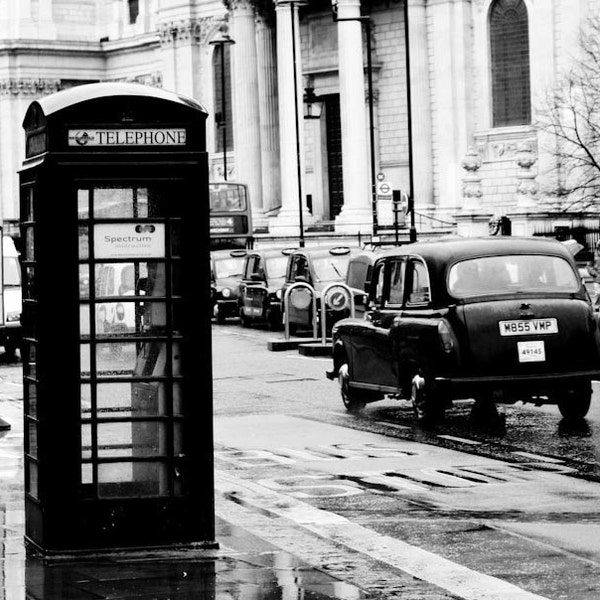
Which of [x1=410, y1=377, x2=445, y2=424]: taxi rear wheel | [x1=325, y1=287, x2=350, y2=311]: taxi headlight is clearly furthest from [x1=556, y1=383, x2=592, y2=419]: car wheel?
[x1=325, y1=287, x2=350, y2=311]: taxi headlight

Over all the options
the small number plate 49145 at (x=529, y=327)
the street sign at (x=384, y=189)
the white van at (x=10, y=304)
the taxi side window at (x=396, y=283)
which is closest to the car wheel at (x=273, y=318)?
the white van at (x=10, y=304)

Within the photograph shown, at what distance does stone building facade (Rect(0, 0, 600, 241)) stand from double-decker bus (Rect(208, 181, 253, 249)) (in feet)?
6.20

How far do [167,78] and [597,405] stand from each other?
5929 centimetres

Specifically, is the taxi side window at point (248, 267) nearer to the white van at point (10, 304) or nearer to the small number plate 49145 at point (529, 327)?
the white van at point (10, 304)

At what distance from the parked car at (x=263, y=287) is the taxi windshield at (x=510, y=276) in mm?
20594

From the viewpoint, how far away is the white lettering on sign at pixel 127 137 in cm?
961

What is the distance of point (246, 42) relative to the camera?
6688cm

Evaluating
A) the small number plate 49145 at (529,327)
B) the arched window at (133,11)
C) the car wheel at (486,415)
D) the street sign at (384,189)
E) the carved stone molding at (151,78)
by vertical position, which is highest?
the arched window at (133,11)

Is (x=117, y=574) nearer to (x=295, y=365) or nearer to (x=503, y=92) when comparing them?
(x=295, y=365)

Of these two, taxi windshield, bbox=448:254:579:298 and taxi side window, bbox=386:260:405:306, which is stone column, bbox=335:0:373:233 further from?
taxi windshield, bbox=448:254:579:298

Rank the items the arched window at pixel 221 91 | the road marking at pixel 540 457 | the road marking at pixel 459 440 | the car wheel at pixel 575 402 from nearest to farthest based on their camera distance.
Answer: the road marking at pixel 540 457 → the road marking at pixel 459 440 → the car wheel at pixel 575 402 → the arched window at pixel 221 91

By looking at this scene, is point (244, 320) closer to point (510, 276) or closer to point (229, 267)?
point (229, 267)

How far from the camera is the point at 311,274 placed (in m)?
36.4

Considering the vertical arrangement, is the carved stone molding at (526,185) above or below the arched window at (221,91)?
below
